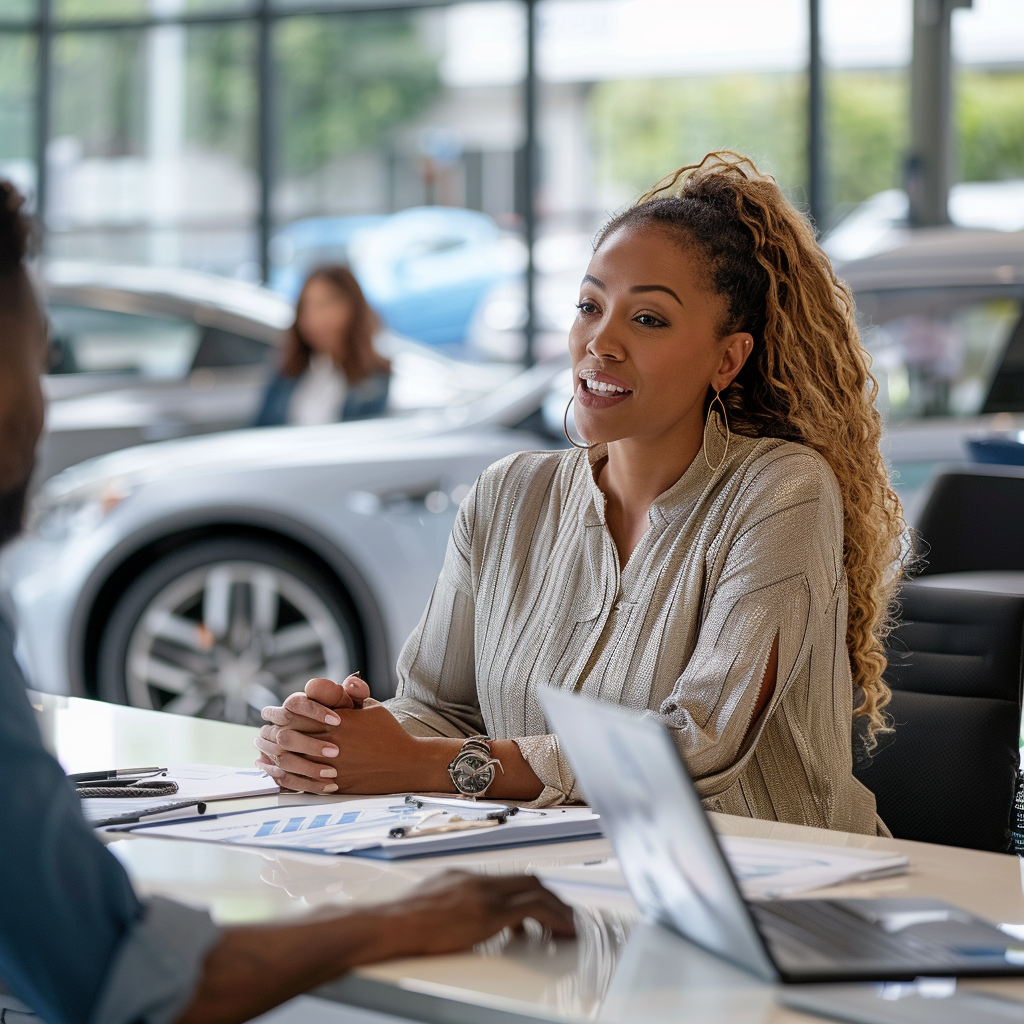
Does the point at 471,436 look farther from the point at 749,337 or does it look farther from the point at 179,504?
the point at 749,337

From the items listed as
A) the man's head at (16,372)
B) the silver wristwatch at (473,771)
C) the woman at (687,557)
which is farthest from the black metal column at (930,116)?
the man's head at (16,372)

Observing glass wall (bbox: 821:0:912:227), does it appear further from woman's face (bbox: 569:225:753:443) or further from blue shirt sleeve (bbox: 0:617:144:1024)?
blue shirt sleeve (bbox: 0:617:144:1024)

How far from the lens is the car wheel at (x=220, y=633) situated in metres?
5.19

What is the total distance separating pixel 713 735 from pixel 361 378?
14.6ft

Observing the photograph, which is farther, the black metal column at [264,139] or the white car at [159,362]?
the black metal column at [264,139]

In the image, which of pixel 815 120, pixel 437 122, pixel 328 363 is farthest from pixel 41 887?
pixel 437 122

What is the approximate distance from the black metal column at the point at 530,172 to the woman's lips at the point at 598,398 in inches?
268

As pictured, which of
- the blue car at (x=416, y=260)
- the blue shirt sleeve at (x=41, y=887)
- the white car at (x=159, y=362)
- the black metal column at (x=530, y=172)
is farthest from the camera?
the blue car at (x=416, y=260)

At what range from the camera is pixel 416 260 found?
9383mm

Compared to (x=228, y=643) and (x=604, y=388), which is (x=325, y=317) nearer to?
(x=228, y=643)

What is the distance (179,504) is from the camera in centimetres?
517

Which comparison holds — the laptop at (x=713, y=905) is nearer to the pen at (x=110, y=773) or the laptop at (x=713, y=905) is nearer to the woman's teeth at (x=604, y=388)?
the pen at (x=110, y=773)

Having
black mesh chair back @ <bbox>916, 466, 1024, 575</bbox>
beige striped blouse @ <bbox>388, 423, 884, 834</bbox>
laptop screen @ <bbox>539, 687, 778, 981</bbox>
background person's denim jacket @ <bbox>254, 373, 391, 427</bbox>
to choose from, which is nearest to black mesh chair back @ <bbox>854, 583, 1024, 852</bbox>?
beige striped blouse @ <bbox>388, 423, 884, 834</bbox>

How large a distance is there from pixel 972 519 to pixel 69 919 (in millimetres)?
2276
